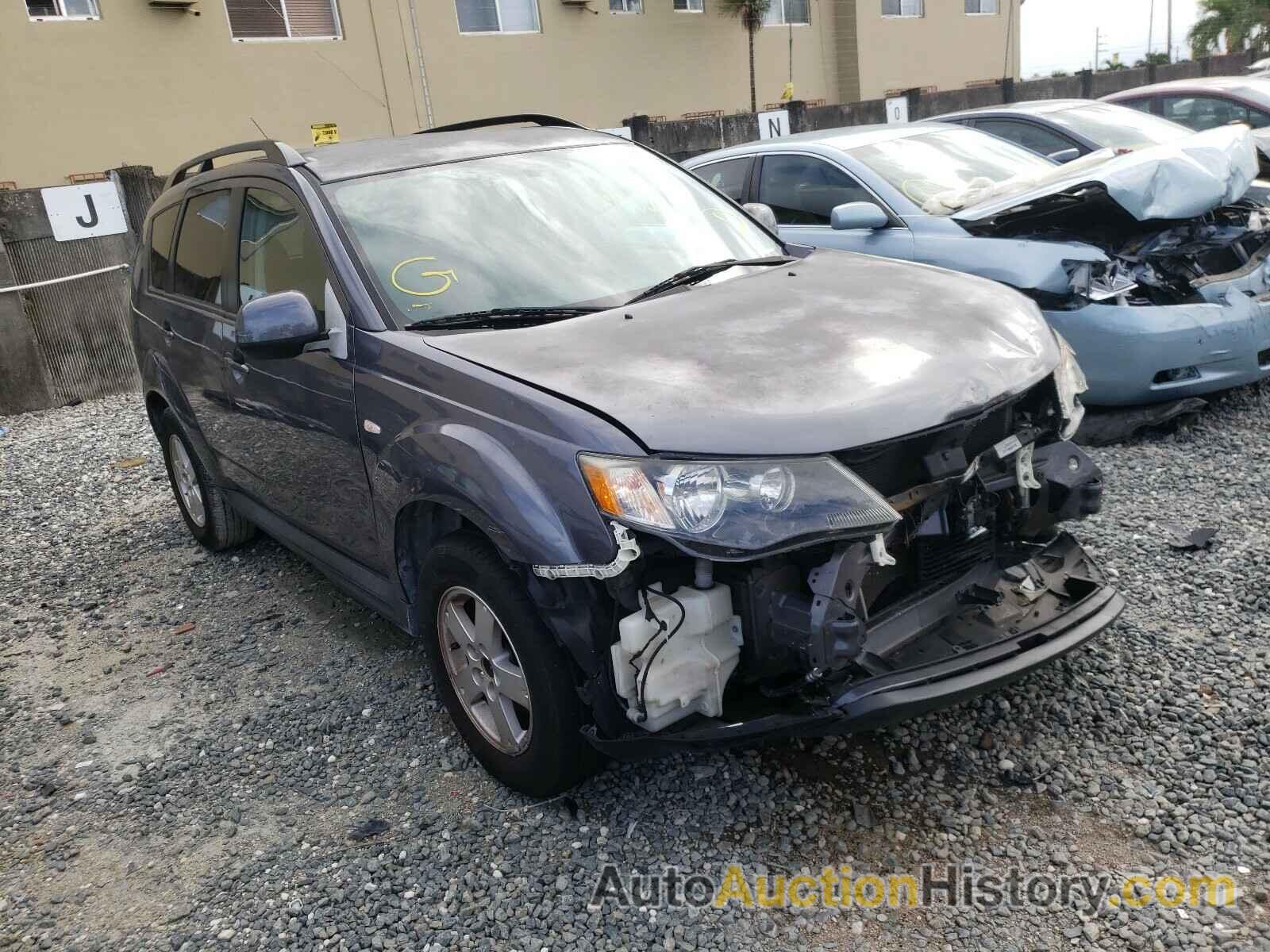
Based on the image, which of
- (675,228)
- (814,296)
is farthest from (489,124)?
(814,296)

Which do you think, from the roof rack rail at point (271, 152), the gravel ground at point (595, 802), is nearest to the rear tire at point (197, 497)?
the gravel ground at point (595, 802)

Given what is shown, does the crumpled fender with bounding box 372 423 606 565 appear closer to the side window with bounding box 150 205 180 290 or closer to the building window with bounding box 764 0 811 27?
the side window with bounding box 150 205 180 290

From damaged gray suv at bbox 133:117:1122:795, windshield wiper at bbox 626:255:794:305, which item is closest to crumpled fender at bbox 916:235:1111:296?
→ windshield wiper at bbox 626:255:794:305

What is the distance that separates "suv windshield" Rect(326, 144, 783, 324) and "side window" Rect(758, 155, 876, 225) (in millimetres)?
2661

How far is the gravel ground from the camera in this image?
8.33 ft

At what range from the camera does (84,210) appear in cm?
952

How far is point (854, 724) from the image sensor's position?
8.05 ft

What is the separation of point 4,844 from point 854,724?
2.73 m

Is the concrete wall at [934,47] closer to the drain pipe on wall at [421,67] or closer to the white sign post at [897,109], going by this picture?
the white sign post at [897,109]

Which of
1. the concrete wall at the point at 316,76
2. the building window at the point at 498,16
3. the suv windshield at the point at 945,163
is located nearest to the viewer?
the suv windshield at the point at 945,163

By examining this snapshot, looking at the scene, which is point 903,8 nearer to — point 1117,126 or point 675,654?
point 1117,126

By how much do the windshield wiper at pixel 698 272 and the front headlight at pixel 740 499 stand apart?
3.29 ft

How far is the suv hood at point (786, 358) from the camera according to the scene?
8.09 feet

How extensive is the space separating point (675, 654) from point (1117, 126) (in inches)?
289
